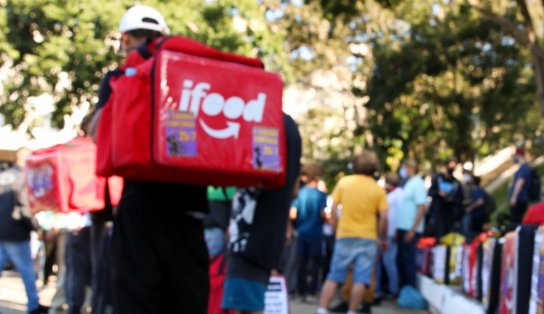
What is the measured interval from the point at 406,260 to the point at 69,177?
24.3ft

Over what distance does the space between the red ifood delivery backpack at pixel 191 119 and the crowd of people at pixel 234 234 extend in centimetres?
22

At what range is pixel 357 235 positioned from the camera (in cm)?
1116

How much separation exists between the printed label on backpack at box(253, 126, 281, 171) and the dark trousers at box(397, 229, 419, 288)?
428 inches

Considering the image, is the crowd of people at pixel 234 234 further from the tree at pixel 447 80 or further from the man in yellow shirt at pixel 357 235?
the tree at pixel 447 80

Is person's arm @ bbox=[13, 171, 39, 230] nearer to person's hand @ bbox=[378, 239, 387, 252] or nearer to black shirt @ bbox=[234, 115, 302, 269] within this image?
person's hand @ bbox=[378, 239, 387, 252]

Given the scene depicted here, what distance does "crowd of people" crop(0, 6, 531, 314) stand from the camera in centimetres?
492

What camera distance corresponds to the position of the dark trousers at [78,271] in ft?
34.5

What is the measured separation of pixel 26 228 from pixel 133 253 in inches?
282

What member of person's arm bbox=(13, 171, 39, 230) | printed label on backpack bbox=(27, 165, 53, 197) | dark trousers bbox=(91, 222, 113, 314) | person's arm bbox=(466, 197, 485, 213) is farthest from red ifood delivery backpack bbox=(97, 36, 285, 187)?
person's arm bbox=(466, 197, 485, 213)

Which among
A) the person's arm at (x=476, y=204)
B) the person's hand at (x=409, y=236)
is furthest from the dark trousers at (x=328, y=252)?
the person's arm at (x=476, y=204)

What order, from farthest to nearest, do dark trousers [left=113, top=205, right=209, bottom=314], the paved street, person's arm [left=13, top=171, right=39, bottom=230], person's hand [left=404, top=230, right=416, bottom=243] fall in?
person's hand [left=404, top=230, right=416, bottom=243], the paved street, person's arm [left=13, top=171, right=39, bottom=230], dark trousers [left=113, top=205, right=209, bottom=314]

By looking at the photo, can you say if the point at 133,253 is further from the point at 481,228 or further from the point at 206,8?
the point at 206,8

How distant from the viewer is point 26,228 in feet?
38.6

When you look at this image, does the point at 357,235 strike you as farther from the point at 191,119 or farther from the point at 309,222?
the point at 191,119
